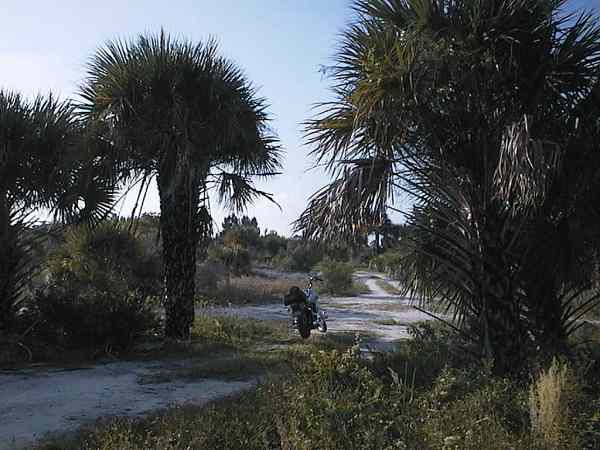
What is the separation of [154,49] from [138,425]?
7.34 metres

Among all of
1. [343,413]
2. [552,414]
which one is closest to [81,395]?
[343,413]

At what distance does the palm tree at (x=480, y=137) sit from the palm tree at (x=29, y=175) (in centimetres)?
494

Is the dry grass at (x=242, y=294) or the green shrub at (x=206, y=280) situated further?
the green shrub at (x=206, y=280)

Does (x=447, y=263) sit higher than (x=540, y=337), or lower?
higher

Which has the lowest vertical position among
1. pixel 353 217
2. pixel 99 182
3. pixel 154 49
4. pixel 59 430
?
pixel 59 430

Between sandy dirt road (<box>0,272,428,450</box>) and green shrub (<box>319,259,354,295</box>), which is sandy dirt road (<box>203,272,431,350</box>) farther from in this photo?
green shrub (<box>319,259,354,295</box>)

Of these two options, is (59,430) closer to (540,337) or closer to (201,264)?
(540,337)

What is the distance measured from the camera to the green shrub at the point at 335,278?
31562 mm

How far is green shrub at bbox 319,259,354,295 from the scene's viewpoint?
104ft

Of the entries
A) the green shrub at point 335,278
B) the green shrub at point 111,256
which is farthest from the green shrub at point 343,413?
the green shrub at point 335,278

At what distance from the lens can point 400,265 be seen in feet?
27.7

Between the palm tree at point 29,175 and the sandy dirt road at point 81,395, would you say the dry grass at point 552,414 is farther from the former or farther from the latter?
the palm tree at point 29,175

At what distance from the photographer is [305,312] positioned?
40.6 feet

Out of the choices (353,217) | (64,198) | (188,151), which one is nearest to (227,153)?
(188,151)
